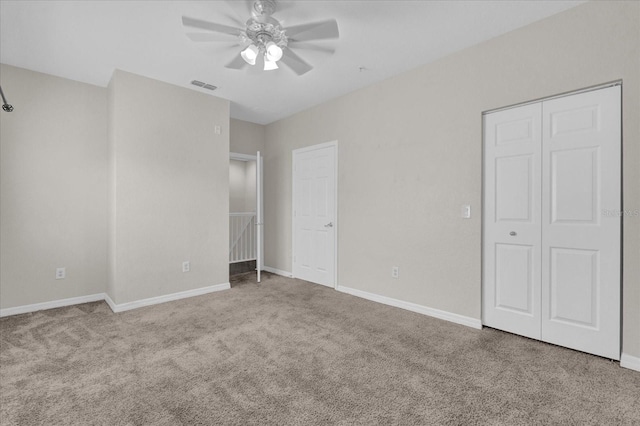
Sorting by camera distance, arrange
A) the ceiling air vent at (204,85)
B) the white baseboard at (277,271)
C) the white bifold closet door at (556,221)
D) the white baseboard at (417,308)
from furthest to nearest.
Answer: the white baseboard at (277,271) < the ceiling air vent at (204,85) < the white baseboard at (417,308) < the white bifold closet door at (556,221)

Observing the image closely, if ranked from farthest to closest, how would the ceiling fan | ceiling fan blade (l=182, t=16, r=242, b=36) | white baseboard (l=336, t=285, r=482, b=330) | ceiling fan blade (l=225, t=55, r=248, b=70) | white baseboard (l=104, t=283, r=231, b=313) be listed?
white baseboard (l=104, t=283, r=231, b=313), white baseboard (l=336, t=285, r=482, b=330), ceiling fan blade (l=225, t=55, r=248, b=70), the ceiling fan, ceiling fan blade (l=182, t=16, r=242, b=36)

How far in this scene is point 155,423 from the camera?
164cm

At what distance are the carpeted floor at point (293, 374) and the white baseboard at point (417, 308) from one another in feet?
0.41

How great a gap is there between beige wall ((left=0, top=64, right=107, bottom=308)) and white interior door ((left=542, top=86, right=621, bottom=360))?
4940 mm

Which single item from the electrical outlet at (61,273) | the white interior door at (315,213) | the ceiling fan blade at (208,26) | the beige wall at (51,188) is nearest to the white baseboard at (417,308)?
the white interior door at (315,213)

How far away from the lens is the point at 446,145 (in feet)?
10.4

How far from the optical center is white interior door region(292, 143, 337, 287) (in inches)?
175

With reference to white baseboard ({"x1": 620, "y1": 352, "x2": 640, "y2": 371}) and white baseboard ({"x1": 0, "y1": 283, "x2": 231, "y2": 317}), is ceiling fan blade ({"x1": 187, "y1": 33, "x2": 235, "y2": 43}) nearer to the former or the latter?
white baseboard ({"x1": 0, "y1": 283, "x2": 231, "y2": 317})

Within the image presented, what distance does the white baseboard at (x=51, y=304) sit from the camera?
3338mm

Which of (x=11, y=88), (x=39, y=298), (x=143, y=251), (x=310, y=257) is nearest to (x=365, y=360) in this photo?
(x=310, y=257)

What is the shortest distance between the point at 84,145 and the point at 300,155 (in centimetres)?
286

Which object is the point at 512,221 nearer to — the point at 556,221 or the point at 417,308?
the point at 556,221

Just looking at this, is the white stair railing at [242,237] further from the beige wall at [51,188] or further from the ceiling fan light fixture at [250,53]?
the ceiling fan light fixture at [250,53]

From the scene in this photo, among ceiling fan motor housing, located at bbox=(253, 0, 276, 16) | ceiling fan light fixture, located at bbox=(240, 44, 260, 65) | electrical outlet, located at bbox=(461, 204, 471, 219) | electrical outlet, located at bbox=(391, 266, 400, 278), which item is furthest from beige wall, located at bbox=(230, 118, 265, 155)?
electrical outlet, located at bbox=(461, 204, 471, 219)
